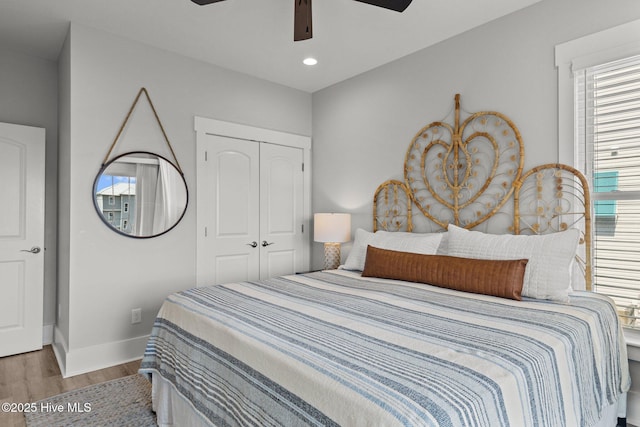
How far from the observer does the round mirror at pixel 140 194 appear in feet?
9.78

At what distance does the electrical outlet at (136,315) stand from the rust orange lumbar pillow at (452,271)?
6.39 feet

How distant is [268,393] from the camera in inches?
48.5

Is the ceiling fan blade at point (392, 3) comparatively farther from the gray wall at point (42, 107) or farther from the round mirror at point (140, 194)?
the gray wall at point (42, 107)

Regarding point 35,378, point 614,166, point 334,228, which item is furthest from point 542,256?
point 35,378

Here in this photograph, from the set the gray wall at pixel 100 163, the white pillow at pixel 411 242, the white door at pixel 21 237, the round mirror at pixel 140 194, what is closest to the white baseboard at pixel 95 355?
Result: the gray wall at pixel 100 163

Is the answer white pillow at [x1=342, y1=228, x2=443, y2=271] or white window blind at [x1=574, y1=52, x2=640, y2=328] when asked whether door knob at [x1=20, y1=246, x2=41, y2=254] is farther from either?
white window blind at [x1=574, y1=52, x2=640, y2=328]

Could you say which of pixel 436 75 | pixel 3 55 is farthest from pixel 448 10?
pixel 3 55

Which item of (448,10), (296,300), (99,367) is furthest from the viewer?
(99,367)

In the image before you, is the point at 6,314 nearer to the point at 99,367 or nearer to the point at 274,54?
the point at 99,367

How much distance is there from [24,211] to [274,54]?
2.64 metres

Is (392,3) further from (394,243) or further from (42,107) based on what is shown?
(42,107)

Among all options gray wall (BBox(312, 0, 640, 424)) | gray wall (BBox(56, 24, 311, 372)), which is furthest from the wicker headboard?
gray wall (BBox(56, 24, 311, 372))

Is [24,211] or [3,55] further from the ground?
[3,55]

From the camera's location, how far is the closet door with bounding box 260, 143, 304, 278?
13.1 ft
